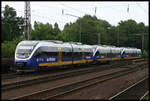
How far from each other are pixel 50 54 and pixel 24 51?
2.86 meters

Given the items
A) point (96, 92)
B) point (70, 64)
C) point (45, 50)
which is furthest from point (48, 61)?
point (96, 92)

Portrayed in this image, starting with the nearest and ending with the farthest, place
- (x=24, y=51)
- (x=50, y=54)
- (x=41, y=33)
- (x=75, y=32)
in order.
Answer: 1. (x=24, y=51)
2. (x=50, y=54)
3. (x=41, y=33)
4. (x=75, y=32)

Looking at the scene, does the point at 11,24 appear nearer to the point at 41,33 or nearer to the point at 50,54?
the point at 41,33

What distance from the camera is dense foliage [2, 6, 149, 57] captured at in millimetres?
53844

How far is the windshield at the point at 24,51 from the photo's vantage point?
2116cm

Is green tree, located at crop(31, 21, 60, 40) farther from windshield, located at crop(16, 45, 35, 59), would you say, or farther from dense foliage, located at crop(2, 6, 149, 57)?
windshield, located at crop(16, 45, 35, 59)

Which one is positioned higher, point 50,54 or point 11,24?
point 11,24

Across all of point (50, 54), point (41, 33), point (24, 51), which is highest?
point (41, 33)

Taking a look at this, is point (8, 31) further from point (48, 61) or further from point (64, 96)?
point (64, 96)

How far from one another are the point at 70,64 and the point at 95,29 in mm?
49424

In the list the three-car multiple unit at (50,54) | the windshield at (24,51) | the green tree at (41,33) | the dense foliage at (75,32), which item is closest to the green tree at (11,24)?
the dense foliage at (75,32)

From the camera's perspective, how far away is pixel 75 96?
12398 mm

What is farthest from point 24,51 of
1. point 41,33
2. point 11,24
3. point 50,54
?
point 11,24

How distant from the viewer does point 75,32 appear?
6931 cm
